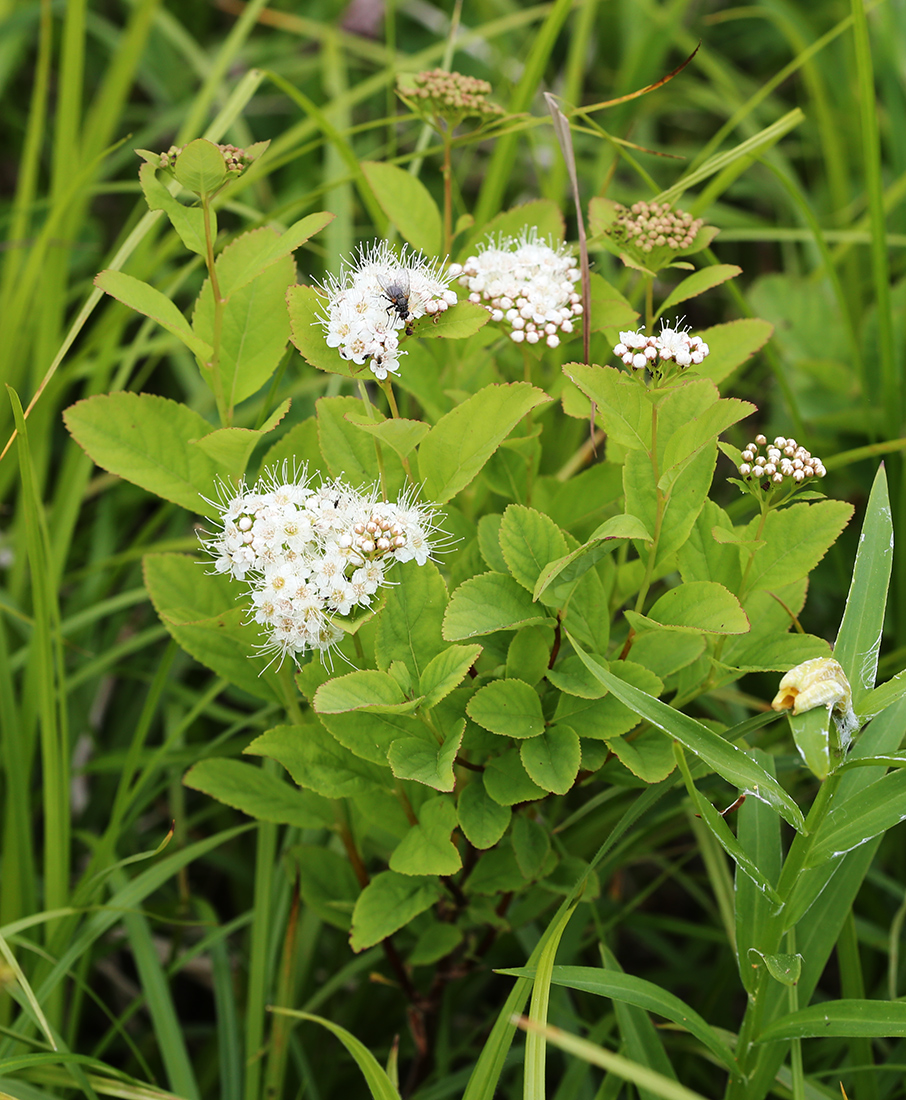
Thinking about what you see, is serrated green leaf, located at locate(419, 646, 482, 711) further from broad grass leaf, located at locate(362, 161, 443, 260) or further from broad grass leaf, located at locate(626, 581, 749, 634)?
broad grass leaf, located at locate(362, 161, 443, 260)

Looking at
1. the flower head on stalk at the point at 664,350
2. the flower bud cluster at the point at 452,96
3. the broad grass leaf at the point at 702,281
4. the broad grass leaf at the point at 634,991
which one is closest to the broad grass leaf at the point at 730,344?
the broad grass leaf at the point at 702,281

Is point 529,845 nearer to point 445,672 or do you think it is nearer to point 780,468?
point 445,672

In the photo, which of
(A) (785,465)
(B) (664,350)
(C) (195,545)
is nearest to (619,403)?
(B) (664,350)

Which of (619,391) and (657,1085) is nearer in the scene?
(657,1085)

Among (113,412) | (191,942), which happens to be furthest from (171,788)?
(113,412)

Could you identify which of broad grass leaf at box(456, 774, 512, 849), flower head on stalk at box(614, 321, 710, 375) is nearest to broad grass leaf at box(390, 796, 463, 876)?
broad grass leaf at box(456, 774, 512, 849)

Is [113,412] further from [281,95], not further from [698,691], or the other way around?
[281,95]
